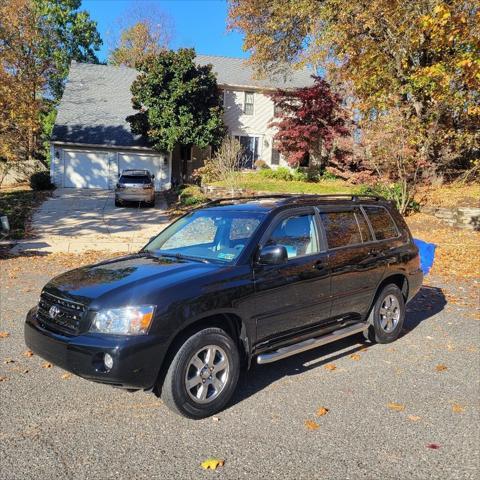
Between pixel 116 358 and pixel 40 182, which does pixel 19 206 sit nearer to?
pixel 40 182

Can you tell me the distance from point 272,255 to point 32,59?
4114 centimetres

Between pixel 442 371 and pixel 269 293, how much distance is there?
2.13 meters

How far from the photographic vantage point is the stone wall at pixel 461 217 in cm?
1606

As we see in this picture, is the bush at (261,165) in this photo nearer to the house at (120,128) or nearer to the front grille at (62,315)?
the house at (120,128)

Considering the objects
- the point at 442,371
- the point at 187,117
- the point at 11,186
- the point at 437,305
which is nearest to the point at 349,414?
the point at 442,371

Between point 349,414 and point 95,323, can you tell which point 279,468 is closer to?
point 349,414

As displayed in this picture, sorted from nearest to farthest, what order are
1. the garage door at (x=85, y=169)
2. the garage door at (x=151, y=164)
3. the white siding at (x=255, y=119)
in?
the garage door at (x=85, y=169), the garage door at (x=151, y=164), the white siding at (x=255, y=119)

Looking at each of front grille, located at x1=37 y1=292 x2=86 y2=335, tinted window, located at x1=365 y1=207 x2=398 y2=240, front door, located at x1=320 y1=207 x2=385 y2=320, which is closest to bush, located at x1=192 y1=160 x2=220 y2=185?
tinted window, located at x1=365 y1=207 x2=398 y2=240

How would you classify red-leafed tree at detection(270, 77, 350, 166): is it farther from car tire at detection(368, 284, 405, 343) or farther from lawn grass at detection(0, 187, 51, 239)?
car tire at detection(368, 284, 405, 343)

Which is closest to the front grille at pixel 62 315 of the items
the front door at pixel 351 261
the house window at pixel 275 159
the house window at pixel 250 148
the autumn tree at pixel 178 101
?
the front door at pixel 351 261

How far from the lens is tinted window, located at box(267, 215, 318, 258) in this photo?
4.83 metres

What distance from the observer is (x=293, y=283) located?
4.65m

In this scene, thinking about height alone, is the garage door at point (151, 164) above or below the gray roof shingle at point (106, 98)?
below

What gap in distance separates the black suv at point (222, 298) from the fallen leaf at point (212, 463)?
575 mm
